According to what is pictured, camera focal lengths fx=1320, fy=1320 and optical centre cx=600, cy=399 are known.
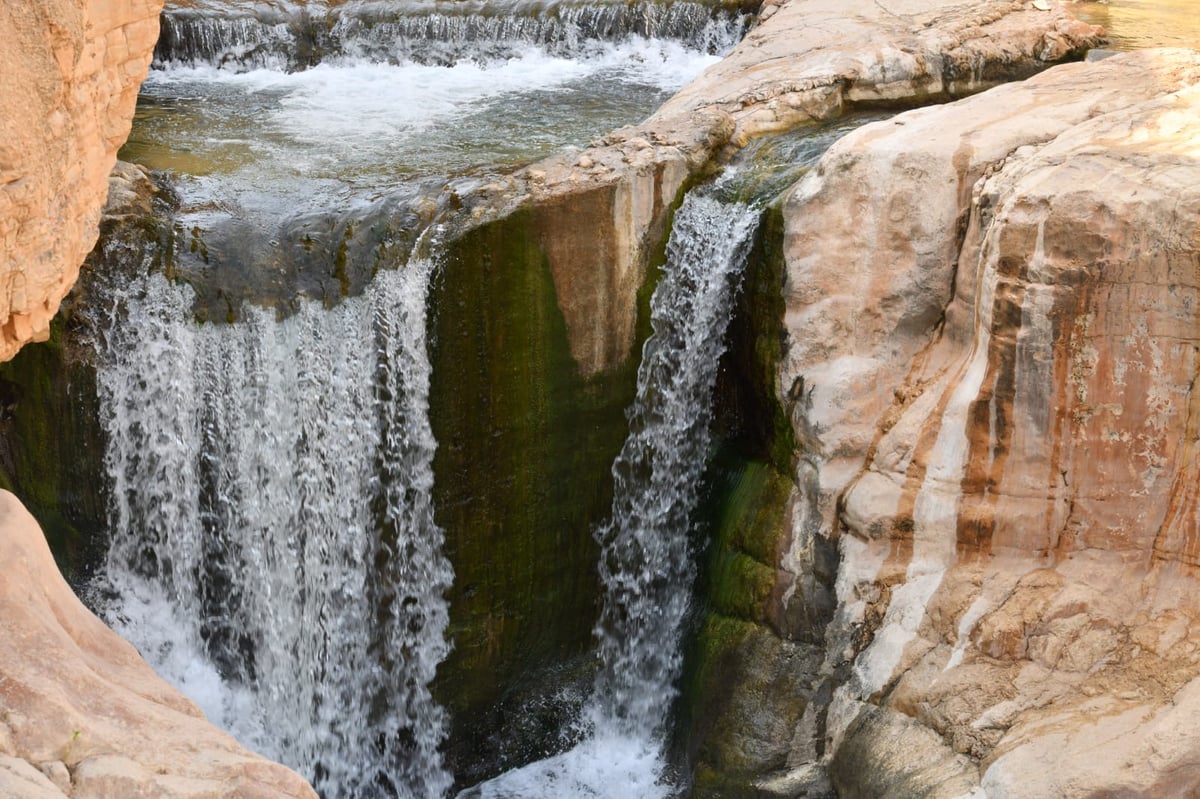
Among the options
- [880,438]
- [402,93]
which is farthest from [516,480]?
[402,93]

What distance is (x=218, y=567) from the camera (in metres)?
6.20

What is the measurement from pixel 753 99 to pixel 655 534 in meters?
2.44

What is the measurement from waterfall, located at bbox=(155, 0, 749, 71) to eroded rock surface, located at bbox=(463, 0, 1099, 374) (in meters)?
1.23

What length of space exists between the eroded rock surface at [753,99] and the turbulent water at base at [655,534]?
0.22 m

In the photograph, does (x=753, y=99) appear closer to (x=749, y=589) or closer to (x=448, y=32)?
(x=749, y=589)

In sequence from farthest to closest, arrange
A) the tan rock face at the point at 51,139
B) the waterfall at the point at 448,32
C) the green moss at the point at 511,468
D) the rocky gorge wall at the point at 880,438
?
the waterfall at the point at 448,32
the green moss at the point at 511,468
the rocky gorge wall at the point at 880,438
the tan rock face at the point at 51,139

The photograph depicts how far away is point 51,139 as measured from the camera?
13.5 feet

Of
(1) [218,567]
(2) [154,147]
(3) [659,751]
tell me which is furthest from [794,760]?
(2) [154,147]

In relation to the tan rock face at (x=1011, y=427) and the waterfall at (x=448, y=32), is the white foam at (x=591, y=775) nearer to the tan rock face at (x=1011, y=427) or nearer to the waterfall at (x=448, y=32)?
the tan rock face at (x=1011, y=427)

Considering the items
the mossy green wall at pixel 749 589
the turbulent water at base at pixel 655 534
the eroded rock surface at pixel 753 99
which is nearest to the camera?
the mossy green wall at pixel 749 589

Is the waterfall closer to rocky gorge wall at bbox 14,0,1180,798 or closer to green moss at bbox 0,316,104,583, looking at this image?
rocky gorge wall at bbox 14,0,1180,798

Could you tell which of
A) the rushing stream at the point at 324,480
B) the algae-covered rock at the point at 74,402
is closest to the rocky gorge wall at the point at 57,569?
the algae-covered rock at the point at 74,402

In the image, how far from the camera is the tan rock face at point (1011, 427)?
498cm

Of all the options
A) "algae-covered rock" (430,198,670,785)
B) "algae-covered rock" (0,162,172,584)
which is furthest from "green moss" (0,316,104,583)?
"algae-covered rock" (430,198,670,785)
